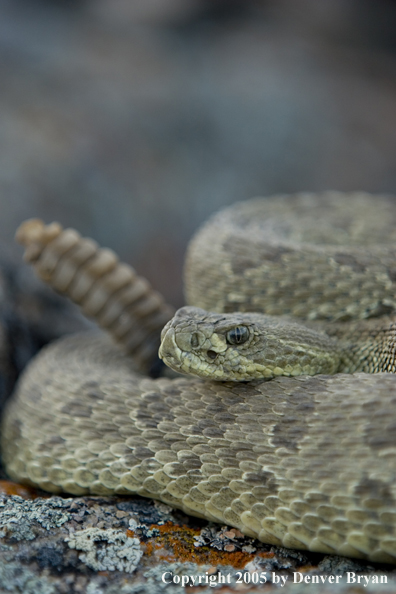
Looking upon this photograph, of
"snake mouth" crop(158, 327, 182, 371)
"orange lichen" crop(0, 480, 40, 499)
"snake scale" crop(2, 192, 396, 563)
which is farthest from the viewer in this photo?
"orange lichen" crop(0, 480, 40, 499)

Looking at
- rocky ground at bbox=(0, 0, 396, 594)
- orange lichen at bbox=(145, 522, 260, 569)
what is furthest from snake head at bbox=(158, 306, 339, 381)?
rocky ground at bbox=(0, 0, 396, 594)

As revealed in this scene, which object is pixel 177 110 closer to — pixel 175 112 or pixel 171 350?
pixel 175 112

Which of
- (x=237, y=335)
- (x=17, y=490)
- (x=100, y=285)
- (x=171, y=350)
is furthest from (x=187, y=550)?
(x=100, y=285)

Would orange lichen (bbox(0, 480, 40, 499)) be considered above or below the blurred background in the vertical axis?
below

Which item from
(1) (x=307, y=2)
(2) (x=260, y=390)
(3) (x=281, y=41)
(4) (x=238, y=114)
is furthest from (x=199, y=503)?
(1) (x=307, y=2)

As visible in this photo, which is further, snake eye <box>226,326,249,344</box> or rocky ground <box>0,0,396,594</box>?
rocky ground <box>0,0,396,594</box>

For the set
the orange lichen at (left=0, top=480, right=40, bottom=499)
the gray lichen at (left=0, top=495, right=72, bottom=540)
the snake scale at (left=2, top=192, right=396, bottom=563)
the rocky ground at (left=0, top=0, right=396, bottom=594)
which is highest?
the rocky ground at (left=0, top=0, right=396, bottom=594)

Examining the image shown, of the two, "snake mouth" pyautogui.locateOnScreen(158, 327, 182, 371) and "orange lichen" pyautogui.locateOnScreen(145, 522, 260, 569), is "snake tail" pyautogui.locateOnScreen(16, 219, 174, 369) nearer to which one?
"snake mouth" pyautogui.locateOnScreen(158, 327, 182, 371)
